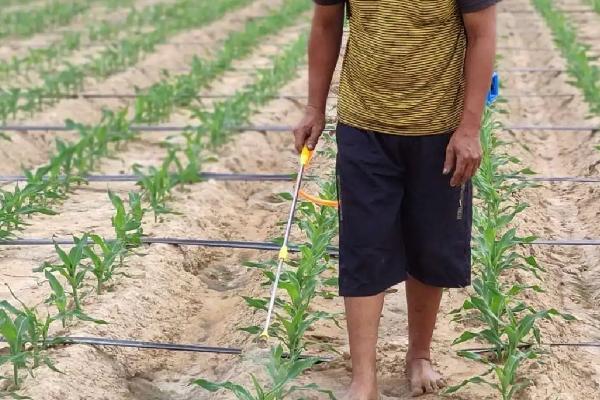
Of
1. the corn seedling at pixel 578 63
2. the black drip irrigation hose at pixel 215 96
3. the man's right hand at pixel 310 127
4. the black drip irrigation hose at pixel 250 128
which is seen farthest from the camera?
the black drip irrigation hose at pixel 215 96

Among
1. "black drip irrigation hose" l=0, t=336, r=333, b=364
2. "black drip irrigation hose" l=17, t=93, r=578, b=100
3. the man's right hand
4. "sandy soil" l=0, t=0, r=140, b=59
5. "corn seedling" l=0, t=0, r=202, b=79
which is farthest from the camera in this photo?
"sandy soil" l=0, t=0, r=140, b=59

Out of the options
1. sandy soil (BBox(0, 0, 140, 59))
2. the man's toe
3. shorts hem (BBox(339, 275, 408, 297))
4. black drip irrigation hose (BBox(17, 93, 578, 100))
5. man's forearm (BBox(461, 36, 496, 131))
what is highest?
man's forearm (BBox(461, 36, 496, 131))

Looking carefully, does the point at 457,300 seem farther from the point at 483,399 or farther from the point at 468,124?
the point at 468,124

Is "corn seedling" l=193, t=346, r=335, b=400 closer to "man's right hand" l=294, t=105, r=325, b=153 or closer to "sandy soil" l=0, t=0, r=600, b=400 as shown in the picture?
"sandy soil" l=0, t=0, r=600, b=400

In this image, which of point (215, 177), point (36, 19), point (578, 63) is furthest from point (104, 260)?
point (36, 19)

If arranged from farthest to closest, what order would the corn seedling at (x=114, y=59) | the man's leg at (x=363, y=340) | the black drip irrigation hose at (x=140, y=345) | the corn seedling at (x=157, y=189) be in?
the corn seedling at (x=114, y=59)
the corn seedling at (x=157, y=189)
the black drip irrigation hose at (x=140, y=345)
the man's leg at (x=363, y=340)

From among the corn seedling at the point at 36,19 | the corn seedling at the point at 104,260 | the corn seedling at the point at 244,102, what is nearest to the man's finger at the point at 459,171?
the corn seedling at the point at 104,260

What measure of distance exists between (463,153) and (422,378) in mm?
844

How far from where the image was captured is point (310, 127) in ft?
11.8

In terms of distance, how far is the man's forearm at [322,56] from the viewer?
3.50 metres

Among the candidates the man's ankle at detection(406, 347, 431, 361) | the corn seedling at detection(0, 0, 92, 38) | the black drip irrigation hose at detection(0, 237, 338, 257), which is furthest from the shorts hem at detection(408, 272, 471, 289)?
the corn seedling at detection(0, 0, 92, 38)

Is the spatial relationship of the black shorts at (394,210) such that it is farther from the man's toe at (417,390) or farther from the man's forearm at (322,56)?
the man's toe at (417,390)

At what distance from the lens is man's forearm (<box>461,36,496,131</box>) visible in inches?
127

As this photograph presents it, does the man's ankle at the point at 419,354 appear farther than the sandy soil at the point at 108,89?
No
